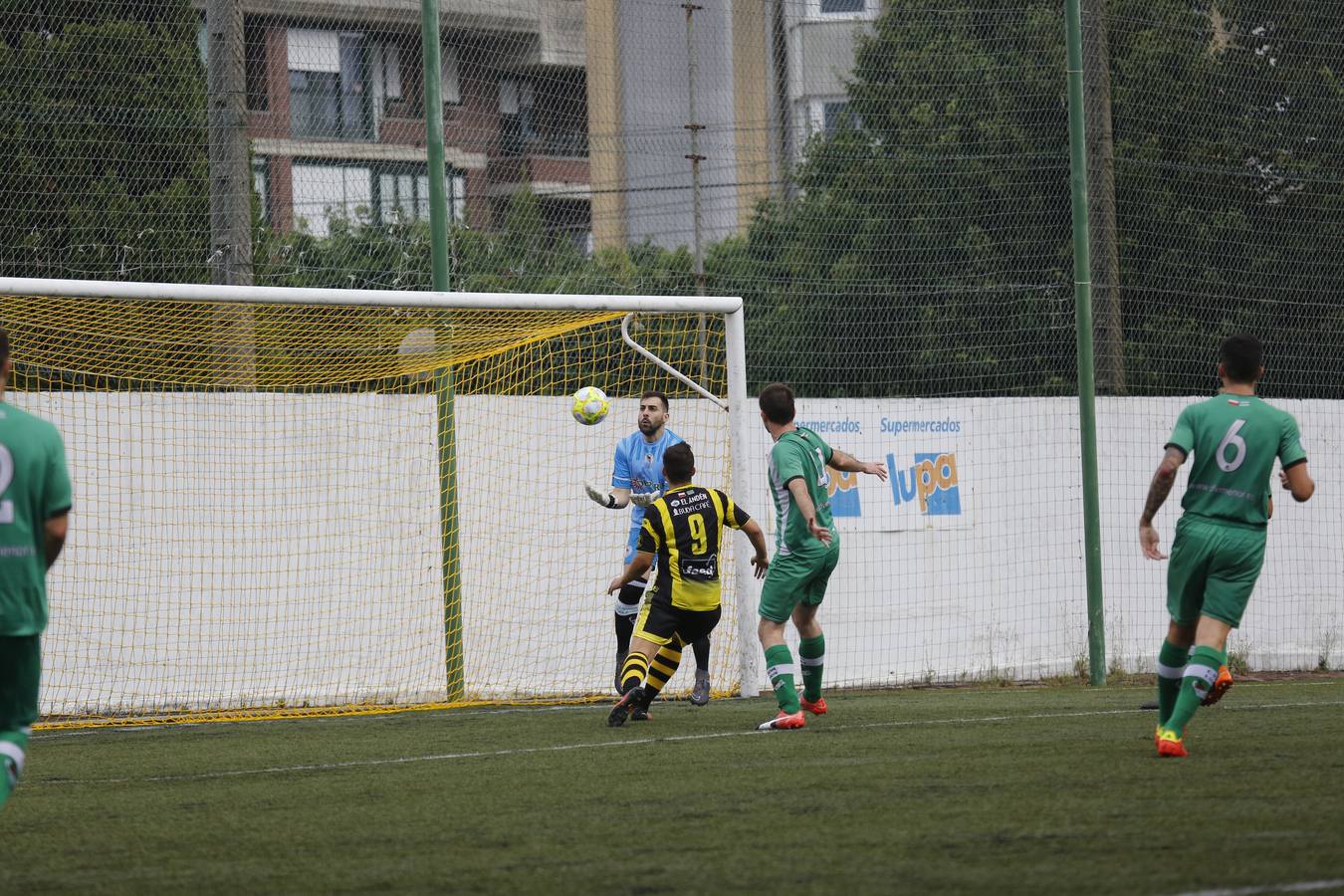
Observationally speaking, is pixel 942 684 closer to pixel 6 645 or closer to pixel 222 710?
pixel 222 710

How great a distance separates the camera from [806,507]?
8.76 meters

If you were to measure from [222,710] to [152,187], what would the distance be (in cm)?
405

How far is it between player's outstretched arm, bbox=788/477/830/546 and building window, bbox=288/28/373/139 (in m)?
7.75

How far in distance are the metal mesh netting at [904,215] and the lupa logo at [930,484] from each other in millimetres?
31

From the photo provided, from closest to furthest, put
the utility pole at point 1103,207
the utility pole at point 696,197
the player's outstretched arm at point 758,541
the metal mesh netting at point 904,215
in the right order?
1. the player's outstretched arm at point 758,541
2. the utility pole at point 696,197
3. the metal mesh netting at point 904,215
4. the utility pole at point 1103,207

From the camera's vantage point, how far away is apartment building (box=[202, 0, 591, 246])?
15.2 m

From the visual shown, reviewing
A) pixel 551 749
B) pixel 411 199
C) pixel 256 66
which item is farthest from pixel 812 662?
pixel 256 66

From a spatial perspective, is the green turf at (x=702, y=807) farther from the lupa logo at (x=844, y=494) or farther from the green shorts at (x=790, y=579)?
the lupa logo at (x=844, y=494)

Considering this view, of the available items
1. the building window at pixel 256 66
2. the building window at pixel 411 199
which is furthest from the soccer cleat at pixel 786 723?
the building window at pixel 256 66

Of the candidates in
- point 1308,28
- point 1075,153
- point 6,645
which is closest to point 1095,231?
point 1075,153

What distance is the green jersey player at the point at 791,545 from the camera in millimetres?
8922

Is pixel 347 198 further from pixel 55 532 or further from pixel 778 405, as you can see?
pixel 55 532

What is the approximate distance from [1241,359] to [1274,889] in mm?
3451

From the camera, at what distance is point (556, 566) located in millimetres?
12758
